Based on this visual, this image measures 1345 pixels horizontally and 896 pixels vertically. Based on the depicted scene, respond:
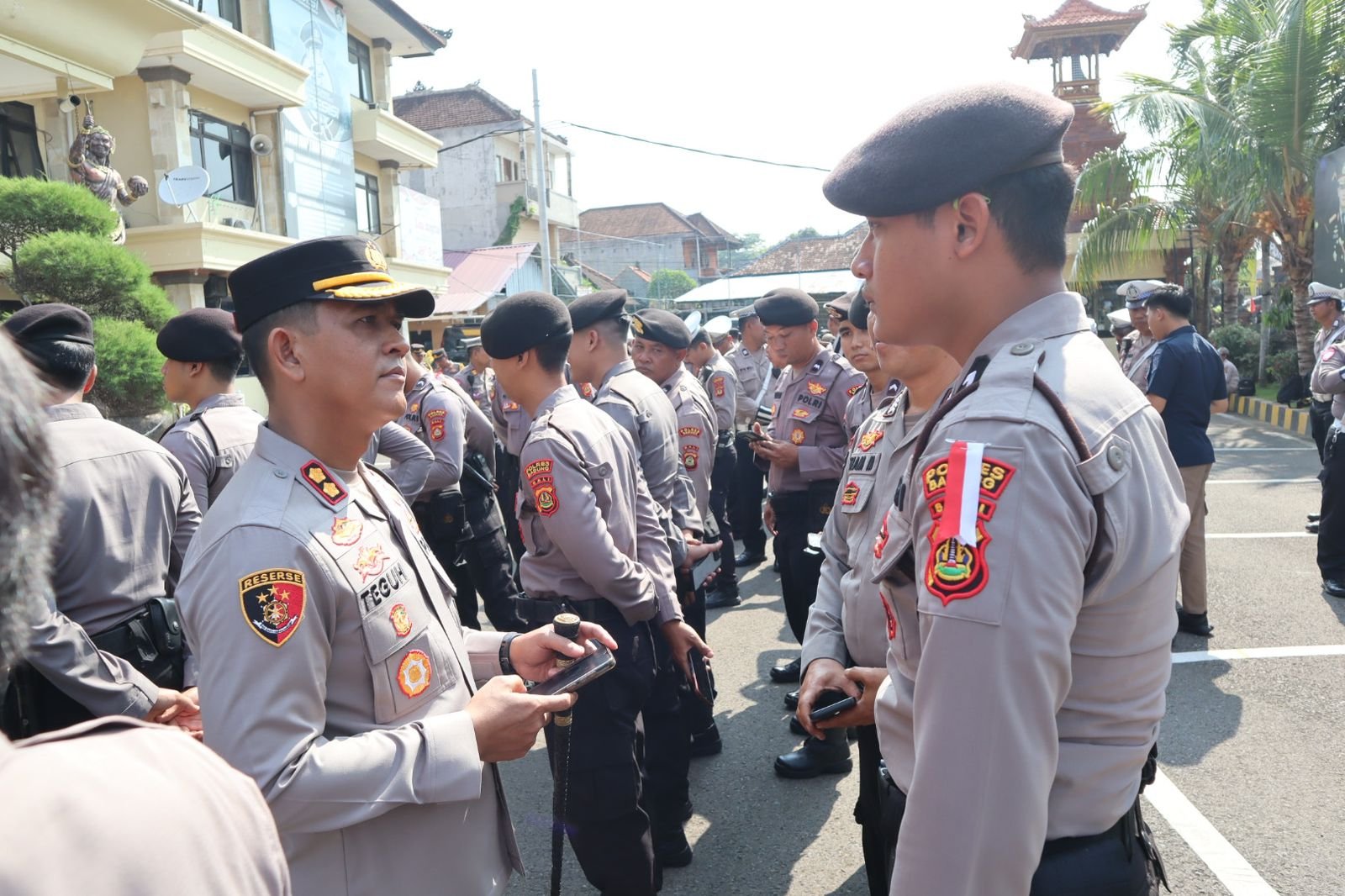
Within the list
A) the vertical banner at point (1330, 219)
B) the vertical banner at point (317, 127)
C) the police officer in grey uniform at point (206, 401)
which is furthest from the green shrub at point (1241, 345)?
the police officer in grey uniform at point (206, 401)

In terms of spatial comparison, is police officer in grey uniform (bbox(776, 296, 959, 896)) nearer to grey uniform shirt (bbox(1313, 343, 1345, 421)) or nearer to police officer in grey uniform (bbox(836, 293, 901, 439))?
police officer in grey uniform (bbox(836, 293, 901, 439))

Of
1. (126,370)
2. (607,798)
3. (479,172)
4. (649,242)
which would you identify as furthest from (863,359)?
(649,242)

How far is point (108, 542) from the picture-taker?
276cm

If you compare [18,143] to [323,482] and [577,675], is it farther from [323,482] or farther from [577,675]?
[577,675]

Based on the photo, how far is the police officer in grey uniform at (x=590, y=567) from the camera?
9.54 ft

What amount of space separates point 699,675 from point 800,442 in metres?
1.82

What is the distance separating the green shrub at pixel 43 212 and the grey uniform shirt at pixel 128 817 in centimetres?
1021

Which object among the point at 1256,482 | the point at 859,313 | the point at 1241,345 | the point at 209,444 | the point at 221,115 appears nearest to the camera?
the point at 209,444

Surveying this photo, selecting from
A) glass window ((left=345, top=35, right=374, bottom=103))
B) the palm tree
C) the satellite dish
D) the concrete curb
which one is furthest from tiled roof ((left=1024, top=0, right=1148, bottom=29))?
the satellite dish

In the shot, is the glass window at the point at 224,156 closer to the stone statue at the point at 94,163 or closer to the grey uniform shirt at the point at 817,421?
the stone statue at the point at 94,163

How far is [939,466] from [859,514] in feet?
3.88

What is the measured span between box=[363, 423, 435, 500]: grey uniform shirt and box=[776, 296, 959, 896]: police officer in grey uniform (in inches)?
119

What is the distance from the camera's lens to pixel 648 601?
10.4 feet

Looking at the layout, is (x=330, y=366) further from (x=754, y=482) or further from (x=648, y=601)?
(x=754, y=482)
